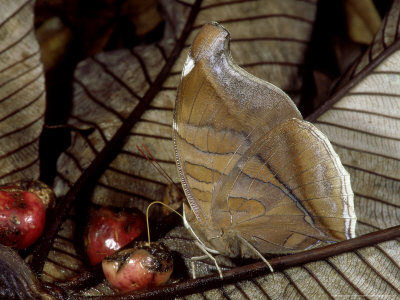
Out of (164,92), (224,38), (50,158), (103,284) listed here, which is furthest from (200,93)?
(50,158)

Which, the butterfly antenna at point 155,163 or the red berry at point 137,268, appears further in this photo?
the butterfly antenna at point 155,163

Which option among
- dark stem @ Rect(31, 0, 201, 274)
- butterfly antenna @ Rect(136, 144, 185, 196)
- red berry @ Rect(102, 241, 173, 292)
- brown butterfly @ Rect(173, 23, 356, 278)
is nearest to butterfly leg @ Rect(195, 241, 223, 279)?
brown butterfly @ Rect(173, 23, 356, 278)

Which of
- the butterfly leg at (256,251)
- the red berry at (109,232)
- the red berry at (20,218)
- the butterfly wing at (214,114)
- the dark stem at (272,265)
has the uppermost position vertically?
the butterfly wing at (214,114)

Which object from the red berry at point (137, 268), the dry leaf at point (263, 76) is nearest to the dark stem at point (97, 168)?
the dry leaf at point (263, 76)

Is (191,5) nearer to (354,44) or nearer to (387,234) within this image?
(354,44)

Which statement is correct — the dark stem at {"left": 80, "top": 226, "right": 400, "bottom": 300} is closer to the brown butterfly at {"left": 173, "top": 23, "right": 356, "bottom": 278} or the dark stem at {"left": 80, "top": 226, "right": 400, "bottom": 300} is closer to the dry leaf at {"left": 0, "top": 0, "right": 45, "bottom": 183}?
the brown butterfly at {"left": 173, "top": 23, "right": 356, "bottom": 278}

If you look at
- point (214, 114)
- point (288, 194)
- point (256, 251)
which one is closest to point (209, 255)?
point (256, 251)

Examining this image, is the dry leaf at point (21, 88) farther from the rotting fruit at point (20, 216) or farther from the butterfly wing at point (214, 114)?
the butterfly wing at point (214, 114)
